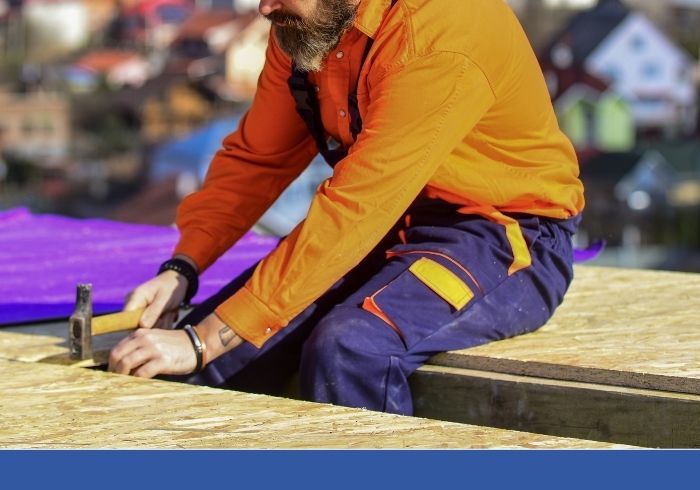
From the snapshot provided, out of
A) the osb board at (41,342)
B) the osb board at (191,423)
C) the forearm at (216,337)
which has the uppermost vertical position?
the forearm at (216,337)

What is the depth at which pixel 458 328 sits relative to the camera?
355 cm

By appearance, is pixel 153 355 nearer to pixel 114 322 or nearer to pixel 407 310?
pixel 114 322

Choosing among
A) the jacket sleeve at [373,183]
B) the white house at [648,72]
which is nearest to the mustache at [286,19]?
the jacket sleeve at [373,183]

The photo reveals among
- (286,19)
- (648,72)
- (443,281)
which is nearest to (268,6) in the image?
(286,19)

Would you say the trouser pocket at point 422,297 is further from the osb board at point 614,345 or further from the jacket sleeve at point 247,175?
the jacket sleeve at point 247,175

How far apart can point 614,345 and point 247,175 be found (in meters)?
1.12

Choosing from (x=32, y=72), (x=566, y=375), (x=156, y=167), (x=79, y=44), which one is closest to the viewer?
(x=566, y=375)

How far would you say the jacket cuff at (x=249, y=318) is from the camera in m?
3.37

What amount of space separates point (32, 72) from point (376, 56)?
78861 mm

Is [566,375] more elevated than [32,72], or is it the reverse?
[32,72]

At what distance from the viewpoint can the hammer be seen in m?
3.54

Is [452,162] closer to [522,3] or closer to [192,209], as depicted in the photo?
[192,209]

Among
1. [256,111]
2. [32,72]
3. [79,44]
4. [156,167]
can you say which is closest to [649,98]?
[156,167]

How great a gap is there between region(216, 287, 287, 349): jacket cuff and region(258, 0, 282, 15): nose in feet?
2.17
